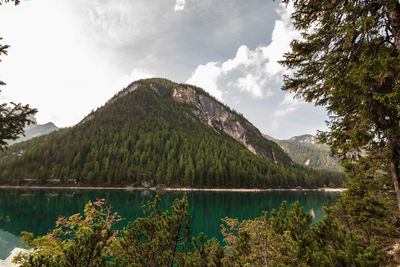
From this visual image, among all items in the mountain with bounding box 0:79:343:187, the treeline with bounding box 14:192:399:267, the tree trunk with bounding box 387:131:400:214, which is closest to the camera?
the treeline with bounding box 14:192:399:267

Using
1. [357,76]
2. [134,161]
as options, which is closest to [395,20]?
[357,76]

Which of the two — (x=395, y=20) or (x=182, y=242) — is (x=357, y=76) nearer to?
(x=395, y=20)

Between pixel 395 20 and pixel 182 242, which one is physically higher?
pixel 395 20

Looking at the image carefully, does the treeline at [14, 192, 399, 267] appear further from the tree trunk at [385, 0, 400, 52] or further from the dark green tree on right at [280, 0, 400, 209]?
the tree trunk at [385, 0, 400, 52]

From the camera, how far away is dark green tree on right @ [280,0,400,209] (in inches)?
186

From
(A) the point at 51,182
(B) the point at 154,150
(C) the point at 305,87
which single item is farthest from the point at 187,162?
(C) the point at 305,87

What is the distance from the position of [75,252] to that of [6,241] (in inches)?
1226

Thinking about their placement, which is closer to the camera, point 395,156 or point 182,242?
point 395,156

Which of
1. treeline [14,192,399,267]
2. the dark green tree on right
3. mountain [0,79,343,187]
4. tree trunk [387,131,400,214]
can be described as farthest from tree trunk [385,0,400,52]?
mountain [0,79,343,187]

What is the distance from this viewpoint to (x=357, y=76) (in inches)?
187

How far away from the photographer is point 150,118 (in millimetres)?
180750

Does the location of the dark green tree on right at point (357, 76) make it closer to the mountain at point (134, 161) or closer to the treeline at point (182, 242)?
the treeline at point (182, 242)

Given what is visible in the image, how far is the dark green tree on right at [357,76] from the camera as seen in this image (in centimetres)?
472

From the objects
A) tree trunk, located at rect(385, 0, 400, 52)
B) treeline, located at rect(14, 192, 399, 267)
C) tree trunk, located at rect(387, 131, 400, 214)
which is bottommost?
treeline, located at rect(14, 192, 399, 267)
